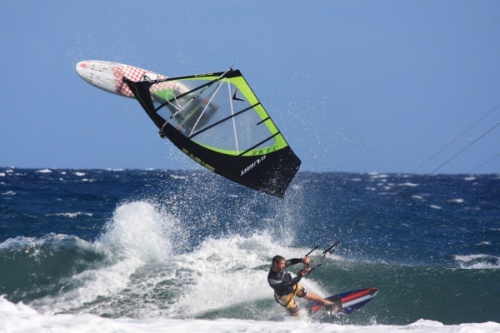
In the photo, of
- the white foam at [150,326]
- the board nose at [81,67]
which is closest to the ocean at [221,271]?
the white foam at [150,326]

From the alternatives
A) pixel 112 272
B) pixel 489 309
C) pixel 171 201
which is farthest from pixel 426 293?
pixel 171 201

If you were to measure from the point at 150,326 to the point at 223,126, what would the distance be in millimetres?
3903

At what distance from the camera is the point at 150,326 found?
25.0 ft

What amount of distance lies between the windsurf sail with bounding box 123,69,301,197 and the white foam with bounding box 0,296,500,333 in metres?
3.35

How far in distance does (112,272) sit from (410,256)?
22.7 ft

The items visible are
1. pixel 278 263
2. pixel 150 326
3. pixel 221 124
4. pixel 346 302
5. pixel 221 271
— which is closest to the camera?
pixel 150 326

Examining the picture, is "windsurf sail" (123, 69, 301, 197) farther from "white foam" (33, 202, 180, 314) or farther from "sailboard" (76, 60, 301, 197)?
"white foam" (33, 202, 180, 314)

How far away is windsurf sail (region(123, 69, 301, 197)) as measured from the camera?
33.9 ft

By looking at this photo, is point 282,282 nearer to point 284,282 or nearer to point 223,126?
point 284,282

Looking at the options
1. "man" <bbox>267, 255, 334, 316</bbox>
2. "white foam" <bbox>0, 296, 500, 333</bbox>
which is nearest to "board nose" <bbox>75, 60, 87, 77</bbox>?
"white foam" <bbox>0, 296, 500, 333</bbox>

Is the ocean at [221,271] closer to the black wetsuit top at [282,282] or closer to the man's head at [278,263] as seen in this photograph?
the black wetsuit top at [282,282]

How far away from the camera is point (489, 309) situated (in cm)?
1051

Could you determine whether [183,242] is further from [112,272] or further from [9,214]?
[9,214]

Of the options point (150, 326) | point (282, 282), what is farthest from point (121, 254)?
point (150, 326)
